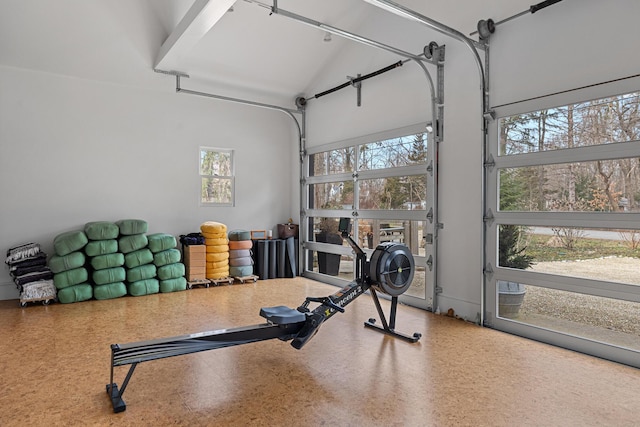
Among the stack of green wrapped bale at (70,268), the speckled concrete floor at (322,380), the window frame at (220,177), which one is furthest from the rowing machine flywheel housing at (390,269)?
the window frame at (220,177)

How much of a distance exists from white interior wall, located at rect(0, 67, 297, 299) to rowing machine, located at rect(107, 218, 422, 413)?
163 inches

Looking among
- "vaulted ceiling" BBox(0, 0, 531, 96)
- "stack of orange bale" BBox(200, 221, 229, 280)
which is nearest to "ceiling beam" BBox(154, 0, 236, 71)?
"vaulted ceiling" BBox(0, 0, 531, 96)

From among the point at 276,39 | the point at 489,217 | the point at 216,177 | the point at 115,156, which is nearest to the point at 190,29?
the point at 276,39

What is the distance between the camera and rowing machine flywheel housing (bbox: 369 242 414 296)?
4121 mm

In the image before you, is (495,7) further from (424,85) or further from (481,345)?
(481,345)

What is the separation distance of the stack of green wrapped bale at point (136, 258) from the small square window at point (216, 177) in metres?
1.47

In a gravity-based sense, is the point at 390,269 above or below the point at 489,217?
below

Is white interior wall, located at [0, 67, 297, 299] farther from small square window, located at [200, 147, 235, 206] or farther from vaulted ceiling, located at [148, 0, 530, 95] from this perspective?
vaulted ceiling, located at [148, 0, 530, 95]

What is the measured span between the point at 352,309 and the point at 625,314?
294 centimetres

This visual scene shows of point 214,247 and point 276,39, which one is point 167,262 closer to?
point 214,247

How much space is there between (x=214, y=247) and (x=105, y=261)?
1696 mm

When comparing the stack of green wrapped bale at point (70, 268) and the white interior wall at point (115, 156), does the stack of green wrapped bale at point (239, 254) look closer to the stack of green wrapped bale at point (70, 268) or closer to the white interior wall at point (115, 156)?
the white interior wall at point (115, 156)

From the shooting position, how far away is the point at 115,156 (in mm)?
6727

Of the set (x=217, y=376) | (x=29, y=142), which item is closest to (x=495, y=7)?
(x=217, y=376)
